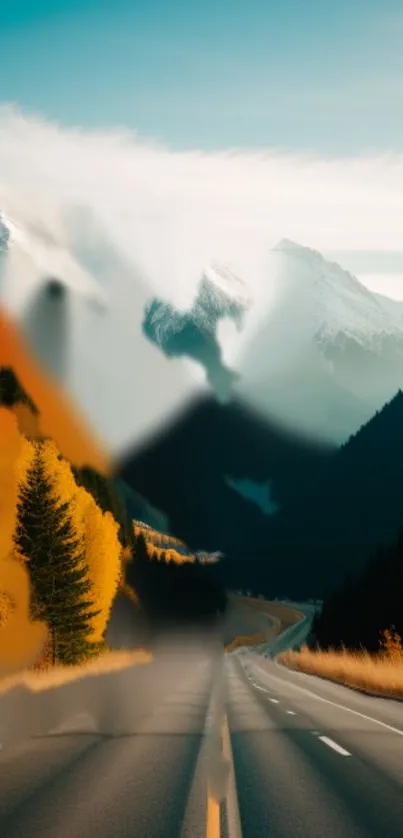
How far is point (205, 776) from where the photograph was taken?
11.3 meters

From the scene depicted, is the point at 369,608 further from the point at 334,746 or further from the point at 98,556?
the point at 334,746

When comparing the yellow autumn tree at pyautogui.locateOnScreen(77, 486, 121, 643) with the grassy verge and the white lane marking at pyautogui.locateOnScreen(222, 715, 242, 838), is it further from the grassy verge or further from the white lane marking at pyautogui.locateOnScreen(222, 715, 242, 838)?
the grassy verge

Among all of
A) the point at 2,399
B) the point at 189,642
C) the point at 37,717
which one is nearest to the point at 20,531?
the point at 2,399

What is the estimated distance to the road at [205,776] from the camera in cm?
830

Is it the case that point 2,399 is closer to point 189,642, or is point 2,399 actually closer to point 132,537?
point 132,537

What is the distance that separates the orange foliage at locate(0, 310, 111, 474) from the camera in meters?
17.8

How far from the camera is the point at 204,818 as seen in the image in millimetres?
8672

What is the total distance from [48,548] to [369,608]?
4017cm

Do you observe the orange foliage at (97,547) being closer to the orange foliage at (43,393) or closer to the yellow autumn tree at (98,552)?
the yellow autumn tree at (98,552)

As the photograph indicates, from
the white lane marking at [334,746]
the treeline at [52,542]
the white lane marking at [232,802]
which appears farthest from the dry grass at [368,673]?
the white lane marking at [232,802]

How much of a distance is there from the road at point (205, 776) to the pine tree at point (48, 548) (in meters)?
17.8

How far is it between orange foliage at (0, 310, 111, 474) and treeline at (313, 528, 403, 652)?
3530 centimetres

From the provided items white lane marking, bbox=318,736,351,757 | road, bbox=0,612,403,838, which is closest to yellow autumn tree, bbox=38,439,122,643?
road, bbox=0,612,403,838

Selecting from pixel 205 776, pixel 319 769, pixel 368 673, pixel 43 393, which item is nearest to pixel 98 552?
pixel 368 673
